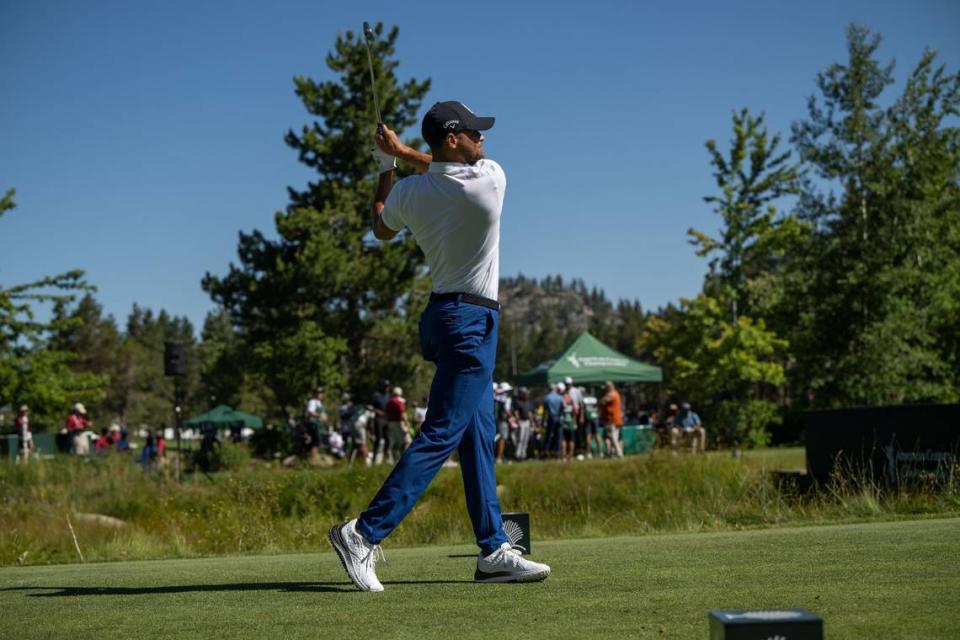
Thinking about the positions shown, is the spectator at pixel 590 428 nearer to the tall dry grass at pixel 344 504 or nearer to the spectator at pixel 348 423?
the spectator at pixel 348 423

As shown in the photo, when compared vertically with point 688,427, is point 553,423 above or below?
above

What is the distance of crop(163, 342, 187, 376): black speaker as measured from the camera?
75.7 feet

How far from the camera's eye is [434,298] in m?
4.85

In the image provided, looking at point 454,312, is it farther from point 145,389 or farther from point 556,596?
point 145,389

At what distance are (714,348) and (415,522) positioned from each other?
105 feet

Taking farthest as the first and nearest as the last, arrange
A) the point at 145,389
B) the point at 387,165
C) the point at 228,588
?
1. the point at 145,389
2. the point at 387,165
3. the point at 228,588

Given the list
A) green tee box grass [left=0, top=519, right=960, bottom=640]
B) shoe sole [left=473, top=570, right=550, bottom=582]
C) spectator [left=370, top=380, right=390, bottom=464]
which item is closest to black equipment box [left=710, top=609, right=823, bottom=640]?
green tee box grass [left=0, top=519, right=960, bottom=640]

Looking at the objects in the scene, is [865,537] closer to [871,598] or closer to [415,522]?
[871,598]

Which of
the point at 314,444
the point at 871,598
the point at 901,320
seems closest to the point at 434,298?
the point at 871,598

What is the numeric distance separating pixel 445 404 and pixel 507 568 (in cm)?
76

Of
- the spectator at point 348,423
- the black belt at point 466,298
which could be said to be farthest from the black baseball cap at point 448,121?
the spectator at point 348,423

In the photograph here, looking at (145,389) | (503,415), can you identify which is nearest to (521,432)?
(503,415)

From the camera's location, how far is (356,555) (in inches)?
179

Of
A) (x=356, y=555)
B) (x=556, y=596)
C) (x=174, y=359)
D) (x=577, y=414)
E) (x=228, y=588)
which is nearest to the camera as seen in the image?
(x=556, y=596)
